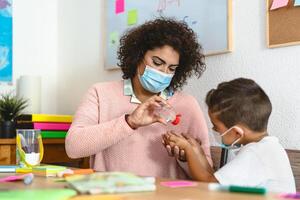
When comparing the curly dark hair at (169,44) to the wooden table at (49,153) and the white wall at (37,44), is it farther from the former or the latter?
the white wall at (37,44)

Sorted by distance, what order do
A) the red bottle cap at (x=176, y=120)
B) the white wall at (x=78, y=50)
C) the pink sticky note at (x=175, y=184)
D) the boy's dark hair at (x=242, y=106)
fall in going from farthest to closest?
1. the white wall at (x=78, y=50)
2. the red bottle cap at (x=176, y=120)
3. the boy's dark hair at (x=242, y=106)
4. the pink sticky note at (x=175, y=184)

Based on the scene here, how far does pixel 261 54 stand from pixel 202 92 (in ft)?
1.02

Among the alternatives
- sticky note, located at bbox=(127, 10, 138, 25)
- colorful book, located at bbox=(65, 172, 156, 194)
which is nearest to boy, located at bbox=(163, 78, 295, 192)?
colorful book, located at bbox=(65, 172, 156, 194)

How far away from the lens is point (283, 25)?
1.49m

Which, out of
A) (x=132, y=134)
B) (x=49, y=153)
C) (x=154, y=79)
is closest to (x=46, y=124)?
(x=49, y=153)

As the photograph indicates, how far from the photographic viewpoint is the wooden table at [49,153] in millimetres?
2102

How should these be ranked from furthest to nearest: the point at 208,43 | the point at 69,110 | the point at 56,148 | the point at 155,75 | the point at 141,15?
the point at 69,110 < the point at 56,148 < the point at 141,15 < the point at 208,43 < the point at 155,75

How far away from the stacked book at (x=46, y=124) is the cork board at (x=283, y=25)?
3.88 feet

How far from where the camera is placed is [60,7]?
2.70m

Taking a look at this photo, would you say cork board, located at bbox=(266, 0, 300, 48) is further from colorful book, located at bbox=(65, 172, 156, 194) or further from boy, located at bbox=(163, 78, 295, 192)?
colorful book, located at bbox=(65, 172, 156, 194)

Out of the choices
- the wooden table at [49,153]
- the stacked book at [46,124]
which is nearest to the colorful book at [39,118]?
the stacked book at [46,124]

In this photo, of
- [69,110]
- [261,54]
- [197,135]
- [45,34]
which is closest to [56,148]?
[69,110]

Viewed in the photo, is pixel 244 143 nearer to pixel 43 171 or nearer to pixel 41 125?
pixel 43 171

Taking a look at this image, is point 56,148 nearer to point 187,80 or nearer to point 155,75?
point 187,80
